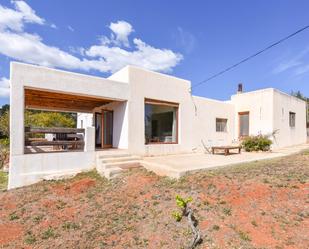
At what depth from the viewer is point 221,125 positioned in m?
14.8

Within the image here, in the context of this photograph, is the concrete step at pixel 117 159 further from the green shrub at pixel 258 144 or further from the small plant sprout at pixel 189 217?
the green shrub at pixel 258 144

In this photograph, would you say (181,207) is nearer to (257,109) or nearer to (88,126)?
(88,126)

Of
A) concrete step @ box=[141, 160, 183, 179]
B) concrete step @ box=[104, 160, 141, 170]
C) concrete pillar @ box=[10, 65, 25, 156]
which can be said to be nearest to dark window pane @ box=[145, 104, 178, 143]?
concrete step @ box=[104, 160, 141, 170]

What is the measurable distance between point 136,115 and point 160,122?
1.80 m

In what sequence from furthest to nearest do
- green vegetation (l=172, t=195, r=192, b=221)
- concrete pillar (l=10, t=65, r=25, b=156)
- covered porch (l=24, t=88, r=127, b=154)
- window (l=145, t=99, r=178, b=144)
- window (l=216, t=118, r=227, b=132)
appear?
window (l=216, t=118, r=227, b=132) < window (l=145, t=99, r=178, b=144) < covered porch (l=24, t=88, r=127, b=154) < concrete pillar (l=10, t=65, r=25, b=156) < green vegetation (l=172, t=195, r=192, b=221)

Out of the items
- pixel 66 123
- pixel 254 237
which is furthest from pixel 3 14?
pixel 66 123

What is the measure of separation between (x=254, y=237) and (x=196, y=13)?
43.1 feet

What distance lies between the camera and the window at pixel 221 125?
14.5 metres

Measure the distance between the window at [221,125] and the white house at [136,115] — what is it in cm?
4

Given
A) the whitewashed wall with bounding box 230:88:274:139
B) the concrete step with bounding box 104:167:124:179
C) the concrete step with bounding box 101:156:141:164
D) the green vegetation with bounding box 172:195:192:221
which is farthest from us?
the whitewashed wall with bounding box 230:88:274:139

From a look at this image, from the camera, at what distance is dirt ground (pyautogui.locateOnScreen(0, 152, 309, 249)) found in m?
3.81

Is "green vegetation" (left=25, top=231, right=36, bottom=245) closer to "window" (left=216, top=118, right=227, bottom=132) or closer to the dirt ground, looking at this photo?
the dirt ground

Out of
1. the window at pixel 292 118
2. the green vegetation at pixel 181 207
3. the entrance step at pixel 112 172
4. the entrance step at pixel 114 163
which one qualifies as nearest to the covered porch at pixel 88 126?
the entrance step at pixel 114 163

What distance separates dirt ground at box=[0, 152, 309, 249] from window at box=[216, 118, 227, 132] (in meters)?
7.59
